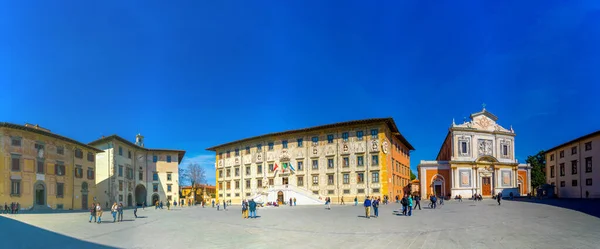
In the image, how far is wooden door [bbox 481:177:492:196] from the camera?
5716 cm

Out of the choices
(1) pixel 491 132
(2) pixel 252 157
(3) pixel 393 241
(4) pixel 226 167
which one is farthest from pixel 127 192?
(1) pixel 491 132

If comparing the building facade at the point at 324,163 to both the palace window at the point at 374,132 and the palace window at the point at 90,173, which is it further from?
the palace window at the point at 90,173

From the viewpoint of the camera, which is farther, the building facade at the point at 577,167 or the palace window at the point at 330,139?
the palace window at the point at 330,139

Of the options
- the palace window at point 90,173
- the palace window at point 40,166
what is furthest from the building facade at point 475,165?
the palace window at point 40,166

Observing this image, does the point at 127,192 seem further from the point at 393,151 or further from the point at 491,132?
the point at 491,132

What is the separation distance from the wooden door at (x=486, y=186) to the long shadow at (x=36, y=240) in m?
57.7

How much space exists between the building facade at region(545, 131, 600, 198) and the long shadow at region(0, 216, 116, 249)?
53197mm

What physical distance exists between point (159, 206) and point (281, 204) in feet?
57.4

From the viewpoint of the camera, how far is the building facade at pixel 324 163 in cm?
4622

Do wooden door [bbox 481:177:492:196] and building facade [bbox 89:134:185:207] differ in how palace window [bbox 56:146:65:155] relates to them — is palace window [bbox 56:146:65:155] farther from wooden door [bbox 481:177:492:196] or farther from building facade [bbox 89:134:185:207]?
wooden door [bbox 481:177:492:196]

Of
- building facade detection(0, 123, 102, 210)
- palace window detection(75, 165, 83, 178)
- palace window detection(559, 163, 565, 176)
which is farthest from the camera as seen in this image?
palace window detection(559, 163, 565, 176)

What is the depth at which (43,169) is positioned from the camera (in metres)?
30.7

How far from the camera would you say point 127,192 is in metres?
56.1

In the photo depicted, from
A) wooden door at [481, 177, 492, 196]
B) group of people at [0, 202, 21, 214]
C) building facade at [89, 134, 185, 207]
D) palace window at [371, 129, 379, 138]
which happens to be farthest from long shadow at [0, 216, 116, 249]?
wooden door at [481, 177, 492, 196]
